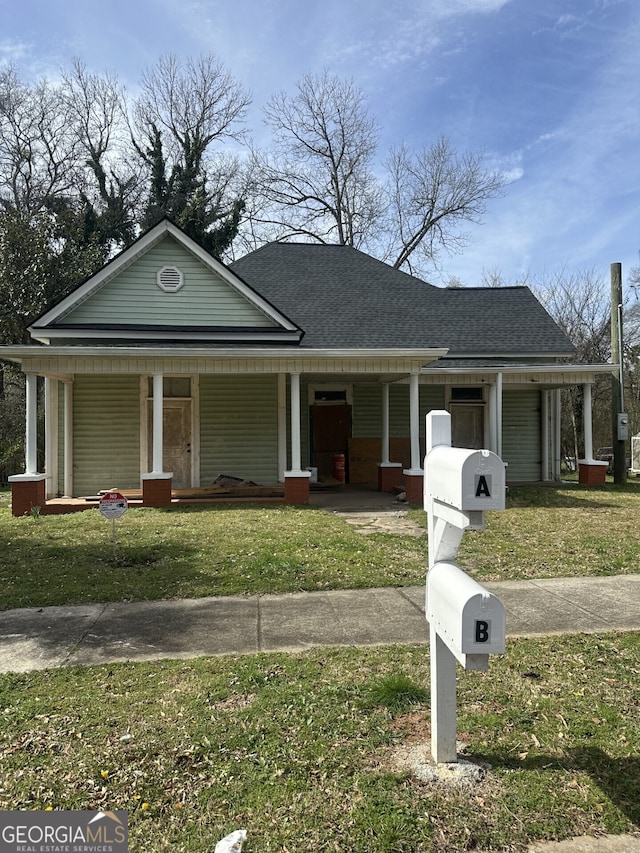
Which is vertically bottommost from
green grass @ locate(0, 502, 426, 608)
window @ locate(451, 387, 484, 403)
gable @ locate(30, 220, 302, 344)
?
green grass @ locate(0, 502, 426, 608)

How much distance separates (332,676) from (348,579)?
2.48m

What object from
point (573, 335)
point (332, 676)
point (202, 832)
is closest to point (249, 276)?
point (332, 676)

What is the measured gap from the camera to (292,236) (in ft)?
107

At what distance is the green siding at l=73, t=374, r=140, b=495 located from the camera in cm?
1357

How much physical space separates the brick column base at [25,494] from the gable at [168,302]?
3.50 metres

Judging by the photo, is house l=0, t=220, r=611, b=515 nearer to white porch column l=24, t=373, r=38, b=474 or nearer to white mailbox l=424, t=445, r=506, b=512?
white porch column l=24, t=373, r=38, b=474

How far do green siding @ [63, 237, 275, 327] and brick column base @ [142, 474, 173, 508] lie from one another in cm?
396

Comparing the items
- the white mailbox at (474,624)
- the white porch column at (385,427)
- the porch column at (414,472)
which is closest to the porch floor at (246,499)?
the porch column at (414,472)

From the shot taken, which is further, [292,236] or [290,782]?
[292,236]

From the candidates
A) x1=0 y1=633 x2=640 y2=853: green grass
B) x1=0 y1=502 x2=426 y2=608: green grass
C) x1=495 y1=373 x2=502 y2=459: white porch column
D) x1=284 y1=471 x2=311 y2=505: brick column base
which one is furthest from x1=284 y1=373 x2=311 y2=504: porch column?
x1=0 y1=633 x2=640 y2=853: green grass

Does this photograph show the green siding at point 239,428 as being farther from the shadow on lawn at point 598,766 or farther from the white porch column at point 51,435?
the shadow on lawn at point 598,766

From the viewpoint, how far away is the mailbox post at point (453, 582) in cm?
225

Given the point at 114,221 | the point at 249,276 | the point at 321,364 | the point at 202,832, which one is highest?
the point at 114,221

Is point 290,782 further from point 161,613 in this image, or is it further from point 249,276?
point 249,276
